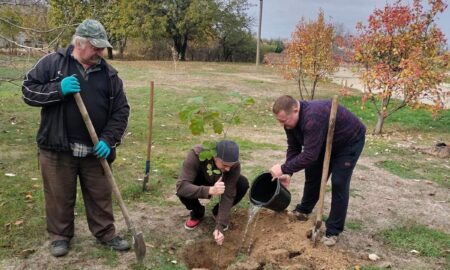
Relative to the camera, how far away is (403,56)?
10.6m

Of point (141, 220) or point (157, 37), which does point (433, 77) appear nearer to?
point (141, 220)

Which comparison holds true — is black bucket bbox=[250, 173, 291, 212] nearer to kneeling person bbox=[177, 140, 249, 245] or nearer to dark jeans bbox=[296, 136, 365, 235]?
kneeling person bbox=[177, 140, 249, 245]

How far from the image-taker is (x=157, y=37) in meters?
36.7

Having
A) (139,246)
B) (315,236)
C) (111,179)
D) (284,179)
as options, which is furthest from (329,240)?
(111,179)

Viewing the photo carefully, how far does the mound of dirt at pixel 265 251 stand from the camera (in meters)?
4.05

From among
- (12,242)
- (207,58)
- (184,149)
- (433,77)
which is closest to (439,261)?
(12,242)

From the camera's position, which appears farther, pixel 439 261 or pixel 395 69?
pixel 395 69

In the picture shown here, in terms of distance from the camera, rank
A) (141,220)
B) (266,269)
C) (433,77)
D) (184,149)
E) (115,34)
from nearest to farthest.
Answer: (266,269) → (141,220) → (184,149) → (433,77) → (115,34)

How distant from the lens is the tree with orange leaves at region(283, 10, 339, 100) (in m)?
14.0

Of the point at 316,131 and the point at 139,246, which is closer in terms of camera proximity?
the point at 139,246

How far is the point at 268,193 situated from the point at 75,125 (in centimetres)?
212

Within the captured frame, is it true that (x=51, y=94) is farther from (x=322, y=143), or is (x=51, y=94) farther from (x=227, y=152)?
(x=322, y=143)

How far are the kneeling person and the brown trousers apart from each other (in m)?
0.74

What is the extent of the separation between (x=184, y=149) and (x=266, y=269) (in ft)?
13.6
